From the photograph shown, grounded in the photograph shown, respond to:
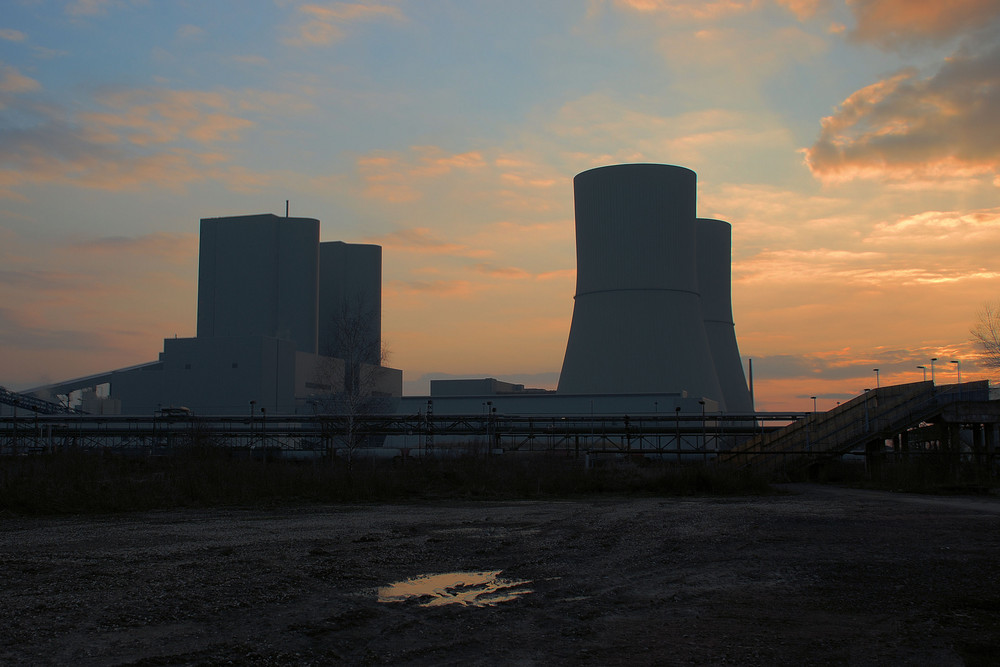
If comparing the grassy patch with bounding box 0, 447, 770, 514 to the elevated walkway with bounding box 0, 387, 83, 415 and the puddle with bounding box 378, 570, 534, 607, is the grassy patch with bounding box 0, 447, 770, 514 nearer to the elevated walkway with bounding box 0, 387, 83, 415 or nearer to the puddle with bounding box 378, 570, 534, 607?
the puddle with bounding box 378, 570, 534, 607

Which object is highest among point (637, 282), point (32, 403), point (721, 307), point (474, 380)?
point (721, 307)

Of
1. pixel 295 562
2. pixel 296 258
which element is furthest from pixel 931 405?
pixel 296 258

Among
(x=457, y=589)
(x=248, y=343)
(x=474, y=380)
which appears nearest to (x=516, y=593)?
(x=457, y=589)

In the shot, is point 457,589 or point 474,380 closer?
point 457,589

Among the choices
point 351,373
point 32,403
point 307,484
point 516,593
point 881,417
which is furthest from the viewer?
point 32,403

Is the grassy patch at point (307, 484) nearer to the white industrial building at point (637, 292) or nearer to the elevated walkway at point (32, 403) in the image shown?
the white industrial building at point (637, 292)

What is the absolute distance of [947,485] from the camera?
56.6 ft

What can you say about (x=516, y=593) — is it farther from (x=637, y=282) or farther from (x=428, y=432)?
(x=428, y=432)

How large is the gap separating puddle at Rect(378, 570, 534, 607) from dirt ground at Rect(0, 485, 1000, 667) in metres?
0.04

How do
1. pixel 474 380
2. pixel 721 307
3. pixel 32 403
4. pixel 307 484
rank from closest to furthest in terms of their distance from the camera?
pixel 307 484 → pixel 721 307 → pixel 32 403 → pixel 474 380

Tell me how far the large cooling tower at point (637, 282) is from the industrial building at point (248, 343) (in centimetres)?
1248

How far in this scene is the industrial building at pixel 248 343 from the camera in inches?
1470

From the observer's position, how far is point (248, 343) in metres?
37.1

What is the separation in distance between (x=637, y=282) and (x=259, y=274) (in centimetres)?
2067
